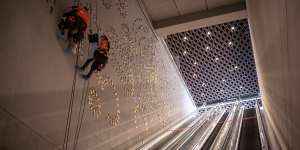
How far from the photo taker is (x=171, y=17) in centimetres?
933

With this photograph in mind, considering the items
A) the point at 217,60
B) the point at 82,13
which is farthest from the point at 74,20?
the point at 217,60

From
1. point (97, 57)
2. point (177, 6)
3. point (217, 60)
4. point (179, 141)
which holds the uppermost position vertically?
point (177, 6)

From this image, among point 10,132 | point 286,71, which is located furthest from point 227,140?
point 10,132

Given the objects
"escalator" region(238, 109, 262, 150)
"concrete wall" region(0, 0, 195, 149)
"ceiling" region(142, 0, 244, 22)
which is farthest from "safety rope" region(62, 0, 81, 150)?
"ceiling" region(142, 0, 244, 22)

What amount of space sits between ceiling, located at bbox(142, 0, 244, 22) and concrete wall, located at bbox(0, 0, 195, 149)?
→ 52cm

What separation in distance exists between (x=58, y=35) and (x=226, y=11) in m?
5.59

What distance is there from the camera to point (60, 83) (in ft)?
14.0

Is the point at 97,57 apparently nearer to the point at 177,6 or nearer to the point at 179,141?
the point at 179,141

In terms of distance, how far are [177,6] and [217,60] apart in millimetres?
3476

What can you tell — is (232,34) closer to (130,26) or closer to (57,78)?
(130,26)

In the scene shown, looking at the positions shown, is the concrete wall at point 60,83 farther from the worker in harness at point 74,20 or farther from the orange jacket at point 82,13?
the orange jacket at point 82,13

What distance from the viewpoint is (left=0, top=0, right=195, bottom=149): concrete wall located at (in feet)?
10.8

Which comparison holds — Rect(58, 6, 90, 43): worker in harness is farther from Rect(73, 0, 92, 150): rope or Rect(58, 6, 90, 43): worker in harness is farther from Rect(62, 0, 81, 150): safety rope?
Rect(73, 0, 92, 150): rope

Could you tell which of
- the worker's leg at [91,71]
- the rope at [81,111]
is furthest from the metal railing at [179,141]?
the worker's leg at [91,71]
